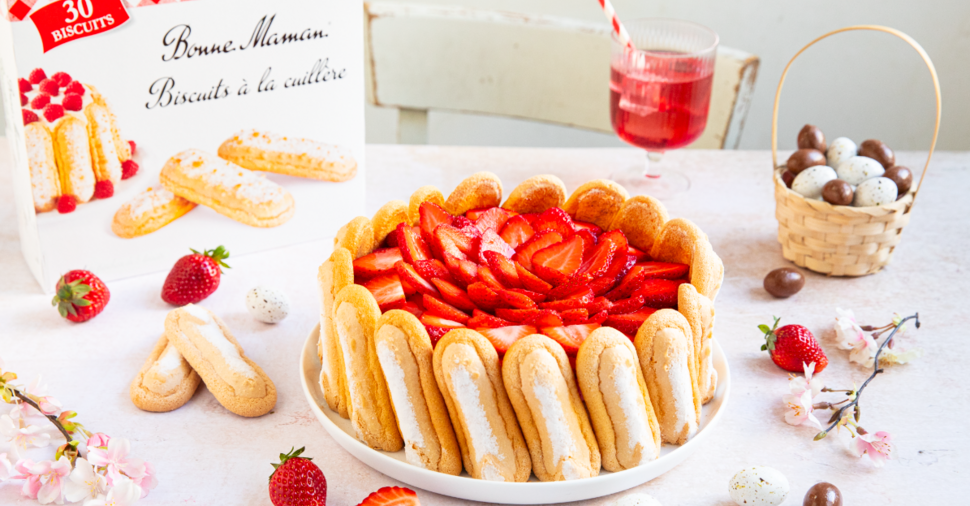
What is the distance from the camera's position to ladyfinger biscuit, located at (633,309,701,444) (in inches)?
43.8

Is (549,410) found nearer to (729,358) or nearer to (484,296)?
(484,296)

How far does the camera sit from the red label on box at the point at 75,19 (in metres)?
1.32

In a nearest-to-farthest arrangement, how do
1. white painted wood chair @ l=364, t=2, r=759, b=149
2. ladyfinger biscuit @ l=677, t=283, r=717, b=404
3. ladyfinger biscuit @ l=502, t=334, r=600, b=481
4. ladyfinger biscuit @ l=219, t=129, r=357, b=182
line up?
1. ladyfinger biscuit @ l=502, t=334, r=600, b=481
2. ladyfinger biscuit @ l=677, t=283, r=717, b=404
3. ladyfinger biscuit @ l=219, t=129, r=357, b=182
4. white painted wood chair @ l=364, t=2, r=759, b=149

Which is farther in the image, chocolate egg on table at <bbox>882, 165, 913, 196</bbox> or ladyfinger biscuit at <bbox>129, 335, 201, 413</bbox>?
chocolate egg on table at <bbox>882, 165, 913, 196</bbox>

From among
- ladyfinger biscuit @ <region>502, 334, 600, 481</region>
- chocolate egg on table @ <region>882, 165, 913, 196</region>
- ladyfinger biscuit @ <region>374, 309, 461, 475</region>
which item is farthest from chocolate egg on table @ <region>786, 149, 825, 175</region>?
ladyfinger biscuit @ <region>374, 309, 461, 475</region>

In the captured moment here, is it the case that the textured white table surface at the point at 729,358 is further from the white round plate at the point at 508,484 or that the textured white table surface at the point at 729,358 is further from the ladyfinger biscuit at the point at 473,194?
the ladyfinger biscuit at the point at 473,194

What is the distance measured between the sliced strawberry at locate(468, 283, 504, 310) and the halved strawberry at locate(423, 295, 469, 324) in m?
0.03

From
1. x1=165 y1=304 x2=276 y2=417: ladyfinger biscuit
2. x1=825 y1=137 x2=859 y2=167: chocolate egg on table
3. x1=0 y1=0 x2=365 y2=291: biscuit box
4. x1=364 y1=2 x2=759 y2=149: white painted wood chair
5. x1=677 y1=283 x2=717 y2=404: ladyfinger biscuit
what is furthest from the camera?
x1=364 y1=2 x2=759 y2=149: white painted wood chair

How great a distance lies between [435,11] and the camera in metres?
2.38

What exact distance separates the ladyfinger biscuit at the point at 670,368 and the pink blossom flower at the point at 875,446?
26cm

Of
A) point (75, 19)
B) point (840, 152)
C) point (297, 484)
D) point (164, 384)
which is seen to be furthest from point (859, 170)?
point (75, 19)

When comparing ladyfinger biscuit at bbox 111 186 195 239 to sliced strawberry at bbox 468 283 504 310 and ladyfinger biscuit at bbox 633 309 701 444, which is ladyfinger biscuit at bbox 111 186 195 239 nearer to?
sliced strawberry at bbox 468 283 504 310

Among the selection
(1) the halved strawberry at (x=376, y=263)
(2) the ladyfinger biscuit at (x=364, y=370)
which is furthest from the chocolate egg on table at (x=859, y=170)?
(2) the ladyfinger biscuit at (x=364, y=370)

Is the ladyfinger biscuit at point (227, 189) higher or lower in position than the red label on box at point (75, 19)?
lower
